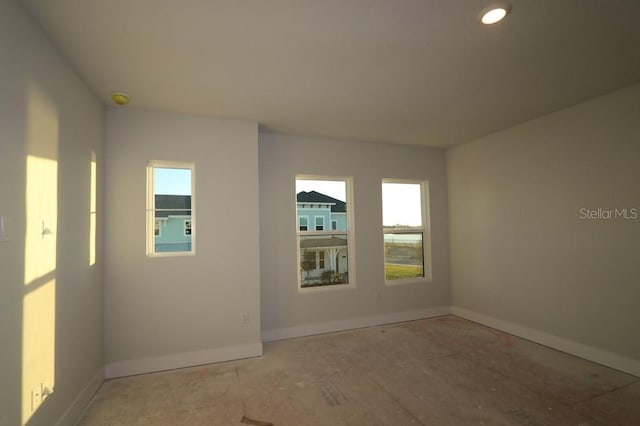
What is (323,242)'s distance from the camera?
4.12m

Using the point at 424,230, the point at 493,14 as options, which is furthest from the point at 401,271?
the point at 493,14

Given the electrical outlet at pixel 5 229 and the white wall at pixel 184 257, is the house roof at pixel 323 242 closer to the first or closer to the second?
the white wall at pixel 184 257

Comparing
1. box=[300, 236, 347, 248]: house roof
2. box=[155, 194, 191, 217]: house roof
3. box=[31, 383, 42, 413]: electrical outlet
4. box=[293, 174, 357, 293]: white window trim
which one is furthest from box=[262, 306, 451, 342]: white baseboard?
box=[31, 383, 42, 413]: electrical outlet

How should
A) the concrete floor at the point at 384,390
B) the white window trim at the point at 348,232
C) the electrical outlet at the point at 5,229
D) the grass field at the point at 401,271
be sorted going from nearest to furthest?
the electrical outlet at the point at 5,229, the concrete floor at the point at 384,390, the white window trim at the point at 348,232, the grass field at the point at 401,271

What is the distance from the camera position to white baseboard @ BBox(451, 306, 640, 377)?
2.72 metres

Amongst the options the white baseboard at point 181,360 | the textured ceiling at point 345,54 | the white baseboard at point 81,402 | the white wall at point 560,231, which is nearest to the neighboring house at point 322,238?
the white baseboard at point 181,360

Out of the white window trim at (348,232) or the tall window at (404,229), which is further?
the tall window at (404,229)

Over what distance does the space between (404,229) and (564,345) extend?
7.36 ft

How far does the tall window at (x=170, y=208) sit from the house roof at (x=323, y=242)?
4.82ft

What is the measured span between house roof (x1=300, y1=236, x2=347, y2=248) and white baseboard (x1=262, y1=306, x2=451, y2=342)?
1.01 metres

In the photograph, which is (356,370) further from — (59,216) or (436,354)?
(59,216)

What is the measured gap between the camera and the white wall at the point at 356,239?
3.75m

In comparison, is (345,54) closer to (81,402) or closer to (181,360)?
(181,360)

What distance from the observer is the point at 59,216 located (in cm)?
202
